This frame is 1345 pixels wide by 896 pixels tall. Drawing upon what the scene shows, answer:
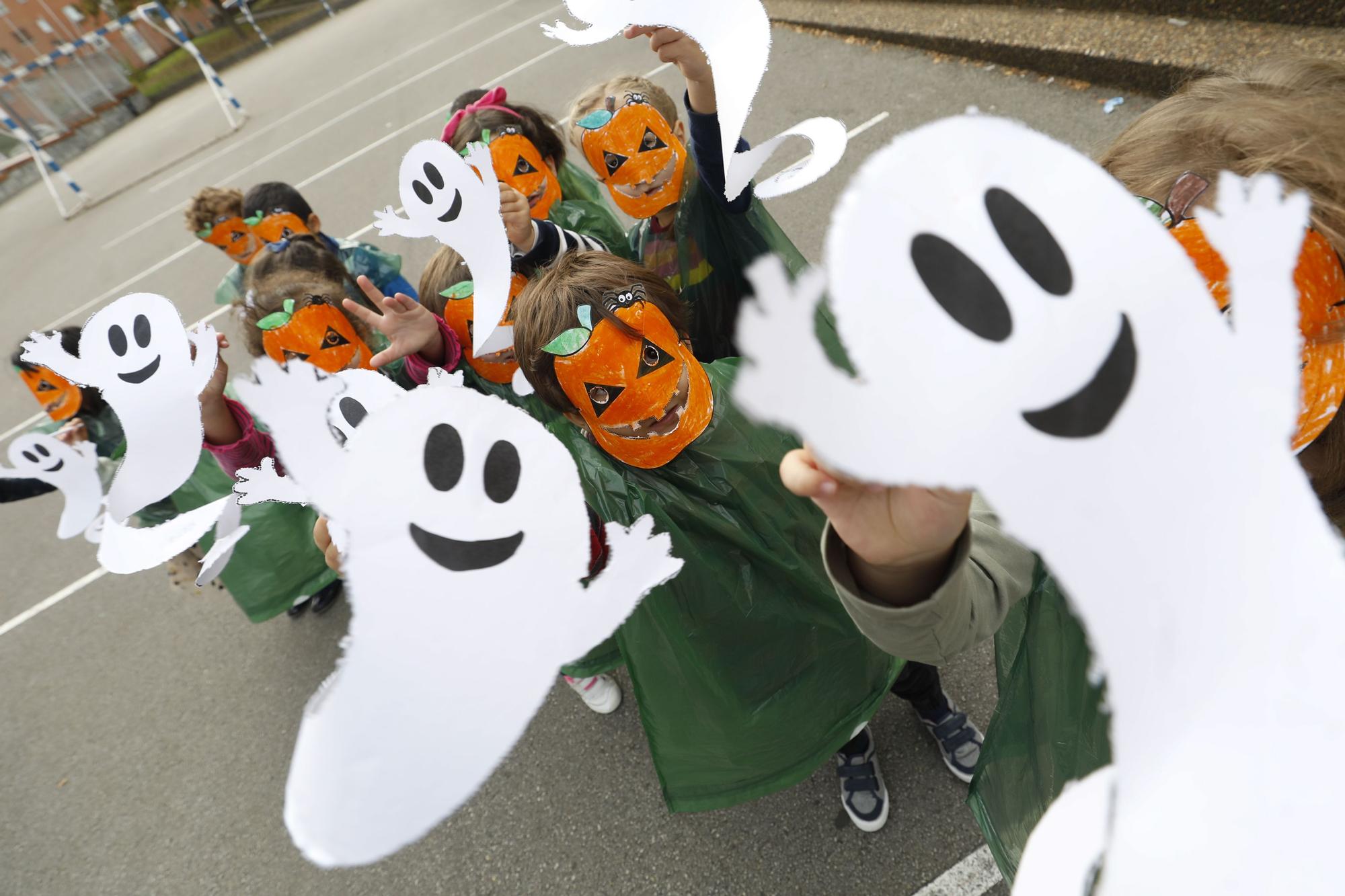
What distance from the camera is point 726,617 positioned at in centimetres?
117

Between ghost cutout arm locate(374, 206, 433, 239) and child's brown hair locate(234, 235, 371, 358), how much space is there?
41cm

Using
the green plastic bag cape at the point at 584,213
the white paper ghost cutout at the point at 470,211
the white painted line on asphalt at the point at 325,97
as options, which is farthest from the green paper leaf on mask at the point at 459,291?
the white painted line on asphalt at the point at 325,97

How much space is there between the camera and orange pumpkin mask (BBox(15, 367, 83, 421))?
1729mm

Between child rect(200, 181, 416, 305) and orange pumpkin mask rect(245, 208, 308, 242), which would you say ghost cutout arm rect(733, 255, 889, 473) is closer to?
child rect(200, 181, 416, 305)

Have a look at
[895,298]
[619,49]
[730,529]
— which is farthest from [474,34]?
[895,298]

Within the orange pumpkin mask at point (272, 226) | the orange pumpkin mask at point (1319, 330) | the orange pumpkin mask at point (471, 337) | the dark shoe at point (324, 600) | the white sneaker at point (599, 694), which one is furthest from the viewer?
the dark shoe at point (324, 600)

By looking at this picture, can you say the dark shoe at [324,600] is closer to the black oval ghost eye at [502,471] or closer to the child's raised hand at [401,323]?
the child's raised hand at [401,323]

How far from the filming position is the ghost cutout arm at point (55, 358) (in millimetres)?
763

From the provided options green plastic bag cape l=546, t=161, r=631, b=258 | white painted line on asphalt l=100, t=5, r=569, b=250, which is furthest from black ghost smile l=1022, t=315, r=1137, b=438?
white painted line on asphalt l=100, t=5, r=569, b=250

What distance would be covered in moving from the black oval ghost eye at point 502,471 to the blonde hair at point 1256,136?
696 millimetres

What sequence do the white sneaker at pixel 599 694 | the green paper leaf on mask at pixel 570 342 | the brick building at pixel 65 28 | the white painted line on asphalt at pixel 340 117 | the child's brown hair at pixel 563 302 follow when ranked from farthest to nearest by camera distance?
the brick building at pixel 65 28, the white painted line on asphalt at pixel 340 117, the white sneaker at pixel 599 694, the child's brown hair at pixel 563 302, the green paper leaf on mask at pixel 570 342

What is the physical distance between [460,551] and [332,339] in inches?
44.4

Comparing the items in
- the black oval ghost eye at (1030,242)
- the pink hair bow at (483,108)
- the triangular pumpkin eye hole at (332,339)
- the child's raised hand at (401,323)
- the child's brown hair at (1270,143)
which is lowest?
the triangular pumpkin eye hole at (332,339)

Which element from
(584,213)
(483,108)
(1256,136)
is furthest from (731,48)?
(483,108)
